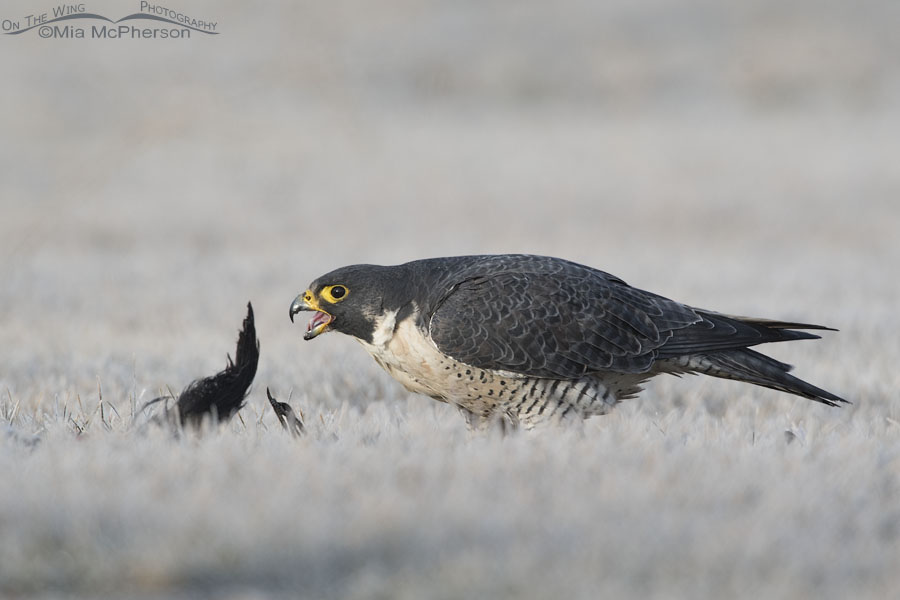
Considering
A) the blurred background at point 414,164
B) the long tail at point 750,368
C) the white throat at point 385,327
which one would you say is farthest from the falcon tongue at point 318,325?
the long tail at point 750,368

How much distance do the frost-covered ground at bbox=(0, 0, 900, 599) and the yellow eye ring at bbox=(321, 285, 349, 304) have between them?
1.58ft

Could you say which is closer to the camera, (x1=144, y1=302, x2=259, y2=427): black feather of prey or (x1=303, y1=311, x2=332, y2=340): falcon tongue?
(x1=144, y1=302, x2=259, y2=427): black feather of prey

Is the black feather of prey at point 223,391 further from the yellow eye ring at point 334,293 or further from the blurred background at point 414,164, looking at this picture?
the blurred background at point 414,164

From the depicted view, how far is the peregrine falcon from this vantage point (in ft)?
15.5

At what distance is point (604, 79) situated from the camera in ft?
77.3

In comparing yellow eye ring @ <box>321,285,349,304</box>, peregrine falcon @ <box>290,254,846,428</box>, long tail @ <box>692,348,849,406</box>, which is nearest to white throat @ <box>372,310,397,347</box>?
→ peregrine falcon @ <box>290,254,846,428</box>

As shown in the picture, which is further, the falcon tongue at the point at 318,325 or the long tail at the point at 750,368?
the falcon tongue at the point at 318,325

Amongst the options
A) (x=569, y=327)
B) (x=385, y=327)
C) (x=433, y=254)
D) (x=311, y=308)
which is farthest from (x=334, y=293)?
(x=433, y=254)

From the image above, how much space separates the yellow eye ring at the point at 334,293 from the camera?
16.6 ft

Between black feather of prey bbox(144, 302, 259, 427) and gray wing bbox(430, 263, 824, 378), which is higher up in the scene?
gray wing bbox(430, 263, 824, 378)

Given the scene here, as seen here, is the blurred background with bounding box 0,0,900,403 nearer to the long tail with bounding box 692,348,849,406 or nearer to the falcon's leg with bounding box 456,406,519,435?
the falcon's leg with bounding box 456,406,519,435

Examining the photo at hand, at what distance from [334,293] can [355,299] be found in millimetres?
134

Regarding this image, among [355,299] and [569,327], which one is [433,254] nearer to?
[355,299]

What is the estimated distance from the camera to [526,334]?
4.71 metres
